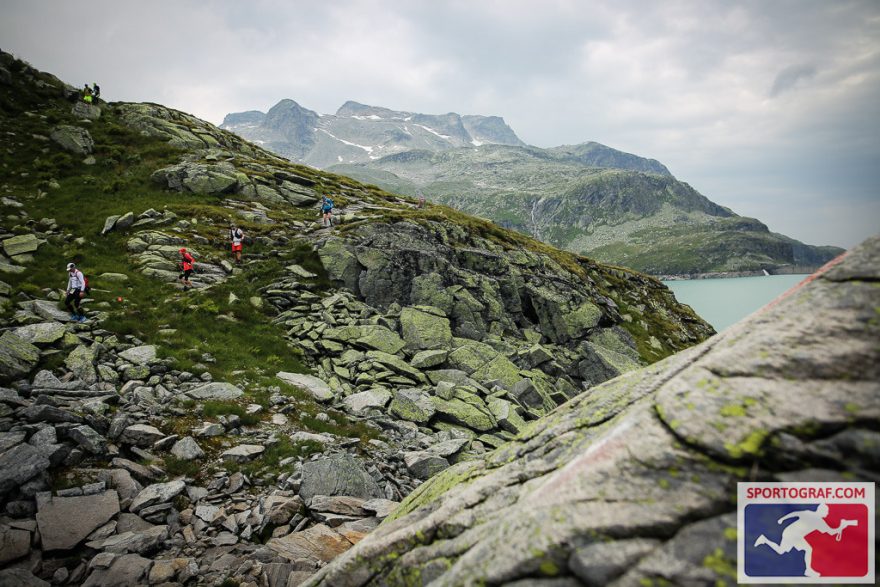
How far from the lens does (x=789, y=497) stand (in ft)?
11.9

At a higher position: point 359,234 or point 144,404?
point 359,234

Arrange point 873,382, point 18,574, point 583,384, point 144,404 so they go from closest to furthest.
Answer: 1. point 873,382
2. point 18,574
3. point 144,404
4. point 583,384

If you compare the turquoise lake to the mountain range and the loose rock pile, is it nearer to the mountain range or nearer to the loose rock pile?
the mountain range

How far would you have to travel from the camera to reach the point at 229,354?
19.8m

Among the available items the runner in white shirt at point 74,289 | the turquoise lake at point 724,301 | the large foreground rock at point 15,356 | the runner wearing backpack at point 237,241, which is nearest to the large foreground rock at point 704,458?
the large foreground rock at point 15,356

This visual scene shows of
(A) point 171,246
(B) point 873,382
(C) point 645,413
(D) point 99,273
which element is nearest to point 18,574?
(C) point 645,413

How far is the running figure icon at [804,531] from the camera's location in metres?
3.43

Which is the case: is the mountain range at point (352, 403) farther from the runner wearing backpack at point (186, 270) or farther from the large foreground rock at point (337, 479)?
the runner wearing backpack at point (186, 270)

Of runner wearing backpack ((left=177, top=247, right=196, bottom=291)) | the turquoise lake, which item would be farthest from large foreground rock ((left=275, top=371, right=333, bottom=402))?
the turquoise lake

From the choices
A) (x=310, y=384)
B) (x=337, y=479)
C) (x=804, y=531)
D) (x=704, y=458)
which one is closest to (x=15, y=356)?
(x=310, y=384)

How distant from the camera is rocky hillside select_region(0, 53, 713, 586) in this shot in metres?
9.24

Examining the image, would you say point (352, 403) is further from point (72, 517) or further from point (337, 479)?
point (72, 517)

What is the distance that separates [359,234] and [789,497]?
34784 millimetres

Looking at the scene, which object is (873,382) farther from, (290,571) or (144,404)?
(144,404)
